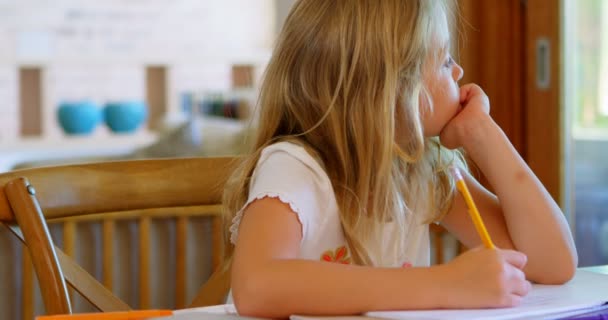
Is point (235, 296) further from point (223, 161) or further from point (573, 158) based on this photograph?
point (573, 158)

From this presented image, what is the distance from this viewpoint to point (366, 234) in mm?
1100

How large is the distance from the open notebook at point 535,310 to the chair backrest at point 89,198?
0.75 feet

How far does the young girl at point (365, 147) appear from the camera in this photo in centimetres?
99

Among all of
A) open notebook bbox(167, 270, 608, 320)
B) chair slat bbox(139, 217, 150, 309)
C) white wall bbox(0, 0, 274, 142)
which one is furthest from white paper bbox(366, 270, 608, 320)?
white wall bbox(0, 0, 274, 142)

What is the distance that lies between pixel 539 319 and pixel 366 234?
1.19ft

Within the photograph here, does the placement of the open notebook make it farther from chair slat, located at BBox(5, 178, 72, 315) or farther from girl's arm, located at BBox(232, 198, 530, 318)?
chair slat, located at BBox(5, 178, 72, 315)

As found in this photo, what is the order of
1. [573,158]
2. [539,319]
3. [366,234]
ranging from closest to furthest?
[539,319] < [366,234] < [573,158]

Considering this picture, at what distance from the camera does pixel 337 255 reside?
107 cm

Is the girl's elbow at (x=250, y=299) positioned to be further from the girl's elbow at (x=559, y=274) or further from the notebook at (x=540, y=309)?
the girl's elbow at (x=559, y=274)

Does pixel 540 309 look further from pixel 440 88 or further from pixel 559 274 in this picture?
pixel 440 88

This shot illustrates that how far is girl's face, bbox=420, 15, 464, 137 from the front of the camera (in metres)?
1.05

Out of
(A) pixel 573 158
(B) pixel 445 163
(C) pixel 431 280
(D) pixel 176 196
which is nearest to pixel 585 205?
(A) pixel 573 158

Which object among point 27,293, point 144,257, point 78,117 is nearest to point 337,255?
point 144,257

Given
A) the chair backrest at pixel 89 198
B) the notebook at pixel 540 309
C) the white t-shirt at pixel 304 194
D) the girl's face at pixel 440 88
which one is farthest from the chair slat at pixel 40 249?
the girl's face at pixel 440 88
